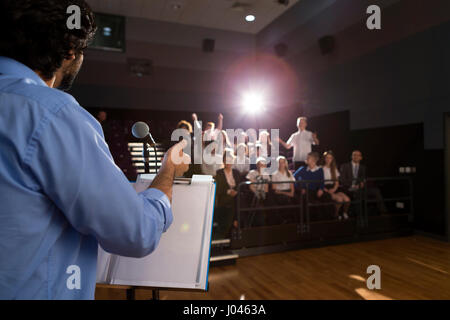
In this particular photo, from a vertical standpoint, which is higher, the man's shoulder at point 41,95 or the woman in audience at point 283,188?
the man's shoulder at point 41,95

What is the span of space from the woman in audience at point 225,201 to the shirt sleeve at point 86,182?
3026mm

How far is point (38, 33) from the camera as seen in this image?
55 centimetres

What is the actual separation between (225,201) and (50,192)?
3.14 meters

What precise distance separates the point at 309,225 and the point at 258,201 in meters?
0.71

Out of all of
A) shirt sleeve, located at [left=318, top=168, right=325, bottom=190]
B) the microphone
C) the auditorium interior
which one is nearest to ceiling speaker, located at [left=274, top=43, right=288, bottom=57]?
the auditorium interior

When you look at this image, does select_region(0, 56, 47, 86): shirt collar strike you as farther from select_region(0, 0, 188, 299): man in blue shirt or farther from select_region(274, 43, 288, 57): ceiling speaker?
select_region(274, 43, 288, 57): ceiling speaker

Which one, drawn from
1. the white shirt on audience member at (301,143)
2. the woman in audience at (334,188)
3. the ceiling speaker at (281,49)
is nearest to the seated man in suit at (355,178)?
the woman in audience at (334,188)

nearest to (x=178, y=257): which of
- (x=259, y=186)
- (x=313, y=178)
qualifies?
(x=259, y=186)

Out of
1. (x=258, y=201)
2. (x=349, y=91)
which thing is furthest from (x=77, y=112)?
(x=349, y=91)

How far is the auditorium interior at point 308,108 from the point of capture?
1031 mm

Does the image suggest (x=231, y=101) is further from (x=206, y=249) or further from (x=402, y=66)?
(x=206, y=249)

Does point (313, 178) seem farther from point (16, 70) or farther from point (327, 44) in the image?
point (16, 70)

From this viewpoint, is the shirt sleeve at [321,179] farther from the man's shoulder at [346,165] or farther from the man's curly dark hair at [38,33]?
the man's curly dark hair at [38,33]

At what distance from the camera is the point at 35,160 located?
18.2 inches
